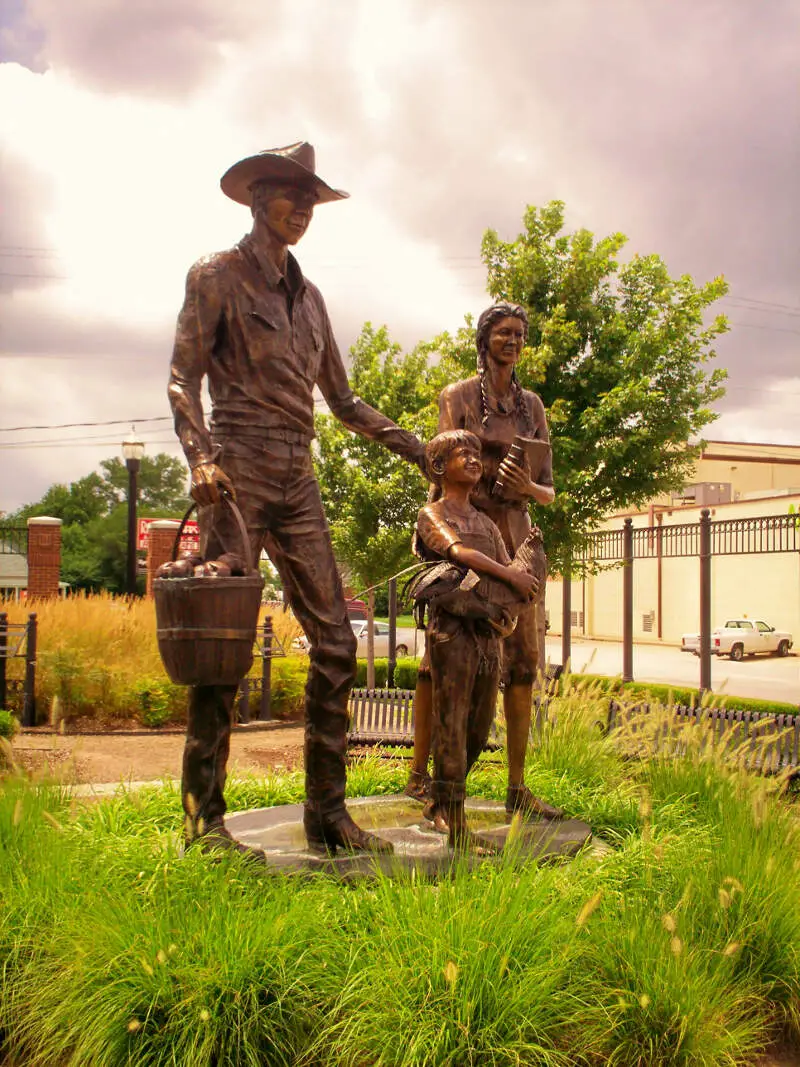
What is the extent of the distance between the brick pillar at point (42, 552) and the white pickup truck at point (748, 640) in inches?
693

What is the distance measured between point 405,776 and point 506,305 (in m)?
3.00

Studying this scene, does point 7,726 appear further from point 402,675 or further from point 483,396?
point 402,675

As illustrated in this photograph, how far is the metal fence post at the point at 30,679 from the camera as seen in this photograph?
11586 millimetres

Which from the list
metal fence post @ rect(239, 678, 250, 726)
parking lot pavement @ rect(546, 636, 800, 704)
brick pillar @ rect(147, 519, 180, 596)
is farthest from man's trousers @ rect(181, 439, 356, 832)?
brick pillar @ rect(147, 519, 180, 596)

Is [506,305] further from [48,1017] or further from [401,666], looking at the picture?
[401,666]

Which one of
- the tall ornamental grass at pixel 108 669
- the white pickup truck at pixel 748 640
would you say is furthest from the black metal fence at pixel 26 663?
the white pickup truck at pixel 748 640

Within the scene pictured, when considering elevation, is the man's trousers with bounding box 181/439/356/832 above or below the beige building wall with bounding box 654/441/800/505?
below

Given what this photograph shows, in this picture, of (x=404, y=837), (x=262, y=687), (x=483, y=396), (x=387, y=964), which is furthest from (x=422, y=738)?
(x=262, y=687)

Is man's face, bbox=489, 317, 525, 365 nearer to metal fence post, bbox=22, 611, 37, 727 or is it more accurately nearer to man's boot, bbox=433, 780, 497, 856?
man's boot, bbox=433, 780, 497, 856

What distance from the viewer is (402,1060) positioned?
261 cm

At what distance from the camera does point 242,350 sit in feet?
13.2

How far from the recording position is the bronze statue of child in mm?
4062

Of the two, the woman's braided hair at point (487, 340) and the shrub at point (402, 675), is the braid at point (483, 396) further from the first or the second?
the shrub at point (402, 675)

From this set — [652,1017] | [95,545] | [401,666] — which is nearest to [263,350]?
[652,1017]
